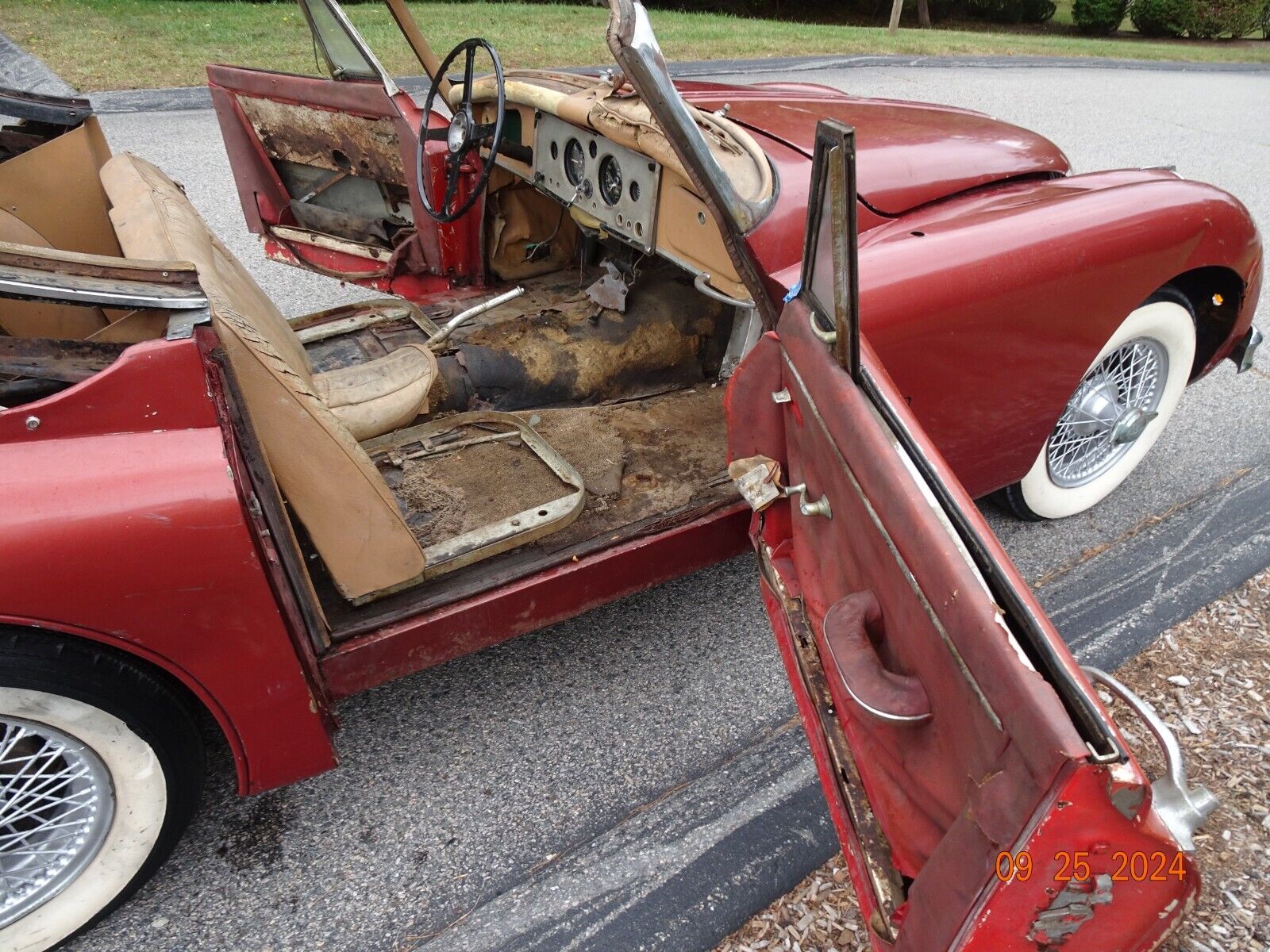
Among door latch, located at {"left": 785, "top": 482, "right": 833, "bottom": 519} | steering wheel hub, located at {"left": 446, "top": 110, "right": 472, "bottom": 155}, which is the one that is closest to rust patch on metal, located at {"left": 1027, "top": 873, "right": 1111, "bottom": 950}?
door latch, located at {"left": 785, "top": 482, "right": 833, "bottom": 519}

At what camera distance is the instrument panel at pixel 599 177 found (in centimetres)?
272

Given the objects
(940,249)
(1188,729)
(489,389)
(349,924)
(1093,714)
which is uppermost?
(940,249)

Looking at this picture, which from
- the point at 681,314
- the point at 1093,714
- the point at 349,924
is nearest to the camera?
the point at 1093,714

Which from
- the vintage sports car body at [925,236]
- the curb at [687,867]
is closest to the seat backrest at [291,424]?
the curb at [687,867]

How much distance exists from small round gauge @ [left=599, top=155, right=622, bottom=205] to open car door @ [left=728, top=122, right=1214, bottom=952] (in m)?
1.18

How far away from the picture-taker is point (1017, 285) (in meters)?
2.24

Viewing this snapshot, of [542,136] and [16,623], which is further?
[542,136]

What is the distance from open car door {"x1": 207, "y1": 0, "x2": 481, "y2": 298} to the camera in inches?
137

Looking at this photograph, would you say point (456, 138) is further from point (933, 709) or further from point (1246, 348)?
point (1246, 348)

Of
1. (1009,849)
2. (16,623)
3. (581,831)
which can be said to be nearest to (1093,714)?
(1009,849)

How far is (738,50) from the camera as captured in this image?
1050 centimetres

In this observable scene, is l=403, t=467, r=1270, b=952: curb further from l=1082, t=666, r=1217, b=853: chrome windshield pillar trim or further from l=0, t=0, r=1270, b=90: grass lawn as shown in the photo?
l=0, t=0, r=1270, b=90: grass lawn

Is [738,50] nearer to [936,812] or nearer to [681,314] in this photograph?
[681,314]

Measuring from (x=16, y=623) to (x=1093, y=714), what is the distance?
5.46ft
